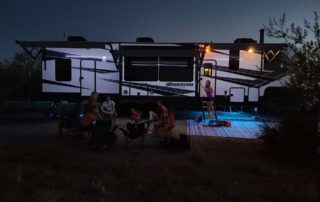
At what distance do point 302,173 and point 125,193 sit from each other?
11.3 ft

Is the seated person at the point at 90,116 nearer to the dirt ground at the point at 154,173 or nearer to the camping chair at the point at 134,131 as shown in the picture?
the dirt ground at the point at 154,173

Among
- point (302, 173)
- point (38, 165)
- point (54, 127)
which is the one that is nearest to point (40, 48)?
point (54, 127)

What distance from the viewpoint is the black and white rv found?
13.2 m

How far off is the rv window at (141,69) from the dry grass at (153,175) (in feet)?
17.7

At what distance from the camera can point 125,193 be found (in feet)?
16.9

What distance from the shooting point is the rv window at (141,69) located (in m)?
13.5

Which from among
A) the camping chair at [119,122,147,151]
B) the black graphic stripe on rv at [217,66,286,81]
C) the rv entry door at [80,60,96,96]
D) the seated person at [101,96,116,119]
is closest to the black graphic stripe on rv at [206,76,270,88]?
the black graphic stripe on rv at [217,66,286,81]

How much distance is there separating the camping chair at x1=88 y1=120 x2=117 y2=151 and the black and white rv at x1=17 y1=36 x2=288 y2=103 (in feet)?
17.1

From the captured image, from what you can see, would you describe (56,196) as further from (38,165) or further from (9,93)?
(9,93)

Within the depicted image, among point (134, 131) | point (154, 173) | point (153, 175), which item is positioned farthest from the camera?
point (134, 131)

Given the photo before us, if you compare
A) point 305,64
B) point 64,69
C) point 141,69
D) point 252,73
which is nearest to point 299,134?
point 305,64

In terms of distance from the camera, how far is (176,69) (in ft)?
44.1

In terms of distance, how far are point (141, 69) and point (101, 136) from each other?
5.76m

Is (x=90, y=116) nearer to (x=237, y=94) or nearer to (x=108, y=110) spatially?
(x=108, y=110)
